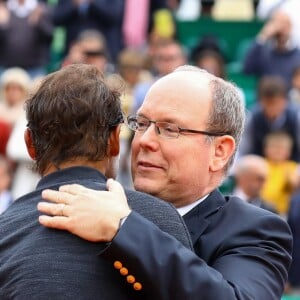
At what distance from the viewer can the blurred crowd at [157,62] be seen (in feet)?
30.3

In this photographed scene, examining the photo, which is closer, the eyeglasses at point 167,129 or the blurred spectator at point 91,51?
the eyeglasses at point 167,129

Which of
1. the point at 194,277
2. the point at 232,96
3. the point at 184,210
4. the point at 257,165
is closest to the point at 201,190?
the point at 184,210

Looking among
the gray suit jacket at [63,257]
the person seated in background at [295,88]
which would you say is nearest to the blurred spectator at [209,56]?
the person seated in background at [295,88]

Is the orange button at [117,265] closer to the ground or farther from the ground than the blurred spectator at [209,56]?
farther from the ground

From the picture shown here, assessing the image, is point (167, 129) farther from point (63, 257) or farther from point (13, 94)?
point (13, 94)

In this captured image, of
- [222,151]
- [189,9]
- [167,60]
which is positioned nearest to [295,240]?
[167,60]

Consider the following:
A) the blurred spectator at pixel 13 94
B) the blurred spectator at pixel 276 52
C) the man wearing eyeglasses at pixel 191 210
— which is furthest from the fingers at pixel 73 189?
the blurred spectator at pixel 276 52

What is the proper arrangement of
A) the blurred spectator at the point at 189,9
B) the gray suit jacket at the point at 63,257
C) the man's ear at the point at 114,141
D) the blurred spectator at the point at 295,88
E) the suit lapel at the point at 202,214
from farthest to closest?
1. the blurred spectator at the point at 189,9
2. the blurred spectator at the point at 295,88
3. the suit lapel at the point at 202,214
4. the man's ear at the point at 114,141
5. the gray suit jacket at the point at 63,257

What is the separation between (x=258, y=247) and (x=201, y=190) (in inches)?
14.5

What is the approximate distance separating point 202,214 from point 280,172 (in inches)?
246

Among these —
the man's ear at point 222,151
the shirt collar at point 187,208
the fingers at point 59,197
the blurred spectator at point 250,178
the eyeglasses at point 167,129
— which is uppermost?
the eyeglasses at point 167,129

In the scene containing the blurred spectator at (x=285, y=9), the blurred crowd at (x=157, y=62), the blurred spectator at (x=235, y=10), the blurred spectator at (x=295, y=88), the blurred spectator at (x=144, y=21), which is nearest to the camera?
the blurred crowd at (x=157, y=62)

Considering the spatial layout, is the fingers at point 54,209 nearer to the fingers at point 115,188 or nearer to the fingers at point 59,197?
the fingers at point 59,197

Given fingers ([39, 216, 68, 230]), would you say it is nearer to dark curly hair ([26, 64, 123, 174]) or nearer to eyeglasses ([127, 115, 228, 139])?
dark curly hair ([26, 64, 123, 174])
